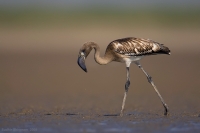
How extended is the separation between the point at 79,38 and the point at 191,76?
1292 cm

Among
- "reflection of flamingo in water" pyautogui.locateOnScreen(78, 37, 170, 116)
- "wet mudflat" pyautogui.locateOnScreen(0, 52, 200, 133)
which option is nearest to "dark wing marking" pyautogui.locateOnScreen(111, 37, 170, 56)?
"reflection of flamingo in water" pyautogui.locateOnScreen(78, 37, 170, 116)

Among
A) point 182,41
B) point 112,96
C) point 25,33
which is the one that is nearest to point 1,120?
point 112,96

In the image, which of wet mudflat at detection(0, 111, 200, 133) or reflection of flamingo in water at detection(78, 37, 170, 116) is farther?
reflection of flamingo in water at detection(78, 37, 170, 116)

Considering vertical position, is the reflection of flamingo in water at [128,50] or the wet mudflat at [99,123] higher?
the reflection of flamingo in water at [128,50]

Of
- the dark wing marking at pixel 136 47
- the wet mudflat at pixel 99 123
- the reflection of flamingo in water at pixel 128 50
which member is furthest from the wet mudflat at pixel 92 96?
the dark wing marking at pixel 136 47

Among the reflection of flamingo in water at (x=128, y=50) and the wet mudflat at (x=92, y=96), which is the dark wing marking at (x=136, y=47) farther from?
the wet mudflat at (x=92, y=96)

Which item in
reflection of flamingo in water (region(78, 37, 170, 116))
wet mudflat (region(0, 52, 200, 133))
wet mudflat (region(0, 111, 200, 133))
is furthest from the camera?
reflection of flamingo in water (region(78, 37, 170, 116))

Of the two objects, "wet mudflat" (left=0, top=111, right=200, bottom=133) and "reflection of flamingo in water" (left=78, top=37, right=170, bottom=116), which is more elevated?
"reflection of flamingo in water" (left=78, top=37, right=170, bottom=116)

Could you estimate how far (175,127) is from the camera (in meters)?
11.4

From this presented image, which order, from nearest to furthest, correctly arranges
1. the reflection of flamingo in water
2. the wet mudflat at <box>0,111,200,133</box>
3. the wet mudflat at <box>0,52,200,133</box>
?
the wet mudflat at <box>0,111,200,133</box> → the wet mudflat at <box>0,52,200,133</box> → the reflection of flamingo in water

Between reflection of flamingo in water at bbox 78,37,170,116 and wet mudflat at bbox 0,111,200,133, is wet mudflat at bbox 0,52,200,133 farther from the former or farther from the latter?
reflection of flamingo in water at bbox 78,37,170,116

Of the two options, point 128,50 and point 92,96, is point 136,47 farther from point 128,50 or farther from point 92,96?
point 92,96

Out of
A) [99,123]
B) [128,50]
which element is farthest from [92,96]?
[99,123]

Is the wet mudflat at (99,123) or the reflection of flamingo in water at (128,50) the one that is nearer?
the wet mudflat at (99,123)
